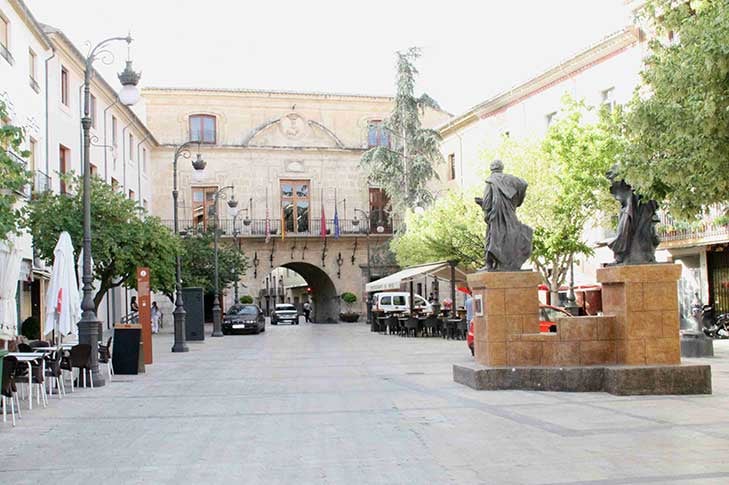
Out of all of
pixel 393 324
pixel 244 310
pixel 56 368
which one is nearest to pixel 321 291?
pixel 244 310

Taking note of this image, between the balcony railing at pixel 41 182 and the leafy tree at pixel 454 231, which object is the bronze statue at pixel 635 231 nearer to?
the leafy tree at pixel 454 231

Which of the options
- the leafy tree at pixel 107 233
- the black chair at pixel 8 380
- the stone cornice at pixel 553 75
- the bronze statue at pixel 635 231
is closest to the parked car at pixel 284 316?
the stone cornice at pixel 553 75

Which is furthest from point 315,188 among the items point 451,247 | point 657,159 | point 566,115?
point 657,159

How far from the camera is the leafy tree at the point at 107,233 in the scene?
21125 mm

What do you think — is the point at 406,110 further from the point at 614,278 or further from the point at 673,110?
the point at 673,110

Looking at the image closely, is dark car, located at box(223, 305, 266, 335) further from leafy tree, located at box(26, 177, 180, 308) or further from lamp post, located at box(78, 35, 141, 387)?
lamp post, located at box(78, 35, 141, 387)

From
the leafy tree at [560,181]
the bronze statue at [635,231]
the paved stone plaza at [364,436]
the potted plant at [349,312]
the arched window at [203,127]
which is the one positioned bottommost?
the paved stone plaza at [364,436]

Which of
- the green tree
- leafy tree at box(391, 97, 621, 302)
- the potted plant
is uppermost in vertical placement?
leafy tree at box(391, 97, 621, 302)

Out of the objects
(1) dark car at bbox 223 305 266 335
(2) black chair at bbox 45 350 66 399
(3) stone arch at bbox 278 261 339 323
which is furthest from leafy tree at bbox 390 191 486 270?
(2) black chair at bbox 45 350 66 399

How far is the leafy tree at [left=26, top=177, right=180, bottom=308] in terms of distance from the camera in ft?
69.3

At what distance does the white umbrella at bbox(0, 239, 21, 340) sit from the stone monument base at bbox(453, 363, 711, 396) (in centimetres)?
770

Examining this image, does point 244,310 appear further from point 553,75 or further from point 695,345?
point 695,345

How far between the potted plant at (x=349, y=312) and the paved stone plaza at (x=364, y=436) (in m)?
36.3

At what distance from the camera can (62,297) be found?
15047mm
